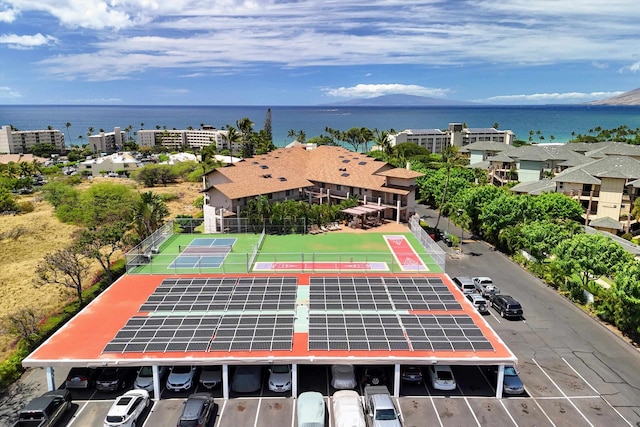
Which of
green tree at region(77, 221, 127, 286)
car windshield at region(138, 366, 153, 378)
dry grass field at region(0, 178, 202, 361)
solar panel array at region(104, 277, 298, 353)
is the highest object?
green tree at region(77, 221, 127, 286)

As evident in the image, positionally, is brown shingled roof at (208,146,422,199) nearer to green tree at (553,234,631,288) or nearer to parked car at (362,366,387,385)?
green tree at (553,234,631,288)

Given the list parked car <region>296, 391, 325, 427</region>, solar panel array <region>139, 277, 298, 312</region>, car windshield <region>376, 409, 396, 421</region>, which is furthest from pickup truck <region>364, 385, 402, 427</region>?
solar panel array <region>139, 277, 298, 312</region>

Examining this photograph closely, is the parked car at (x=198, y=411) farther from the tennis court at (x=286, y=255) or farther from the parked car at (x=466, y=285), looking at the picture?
the parked car at (x=466, y=285)

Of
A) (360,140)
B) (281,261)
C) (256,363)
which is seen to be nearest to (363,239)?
(281,261)

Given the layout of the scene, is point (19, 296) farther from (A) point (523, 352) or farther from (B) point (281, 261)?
(A) point (523, 352)

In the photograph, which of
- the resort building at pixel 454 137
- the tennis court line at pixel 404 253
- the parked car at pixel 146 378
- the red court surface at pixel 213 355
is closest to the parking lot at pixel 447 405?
the parked car at pixel 146 378

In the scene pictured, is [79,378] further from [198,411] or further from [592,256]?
[592,256]
